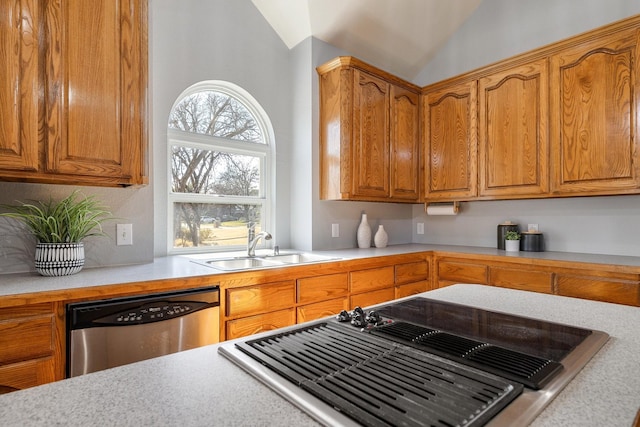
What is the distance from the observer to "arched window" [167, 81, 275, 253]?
2.65 metres

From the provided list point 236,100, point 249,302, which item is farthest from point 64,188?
point 236,100

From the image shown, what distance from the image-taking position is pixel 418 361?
71 centimetres

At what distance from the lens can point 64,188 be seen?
6.34 feet

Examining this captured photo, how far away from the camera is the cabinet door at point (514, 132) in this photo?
2781 mm

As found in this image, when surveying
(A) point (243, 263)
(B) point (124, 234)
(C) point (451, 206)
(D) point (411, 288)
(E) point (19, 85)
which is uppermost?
(E) point (19, 85)

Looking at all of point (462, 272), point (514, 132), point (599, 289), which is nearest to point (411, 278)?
point (462, 272)

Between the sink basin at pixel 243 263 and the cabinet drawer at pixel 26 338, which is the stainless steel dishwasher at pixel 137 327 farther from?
the sink basin at pixel 243 263

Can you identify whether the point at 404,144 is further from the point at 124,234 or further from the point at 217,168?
the point at 124,234

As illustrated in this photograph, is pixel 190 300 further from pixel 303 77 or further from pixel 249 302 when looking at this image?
pixel 303 77

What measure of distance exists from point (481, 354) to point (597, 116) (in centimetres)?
260

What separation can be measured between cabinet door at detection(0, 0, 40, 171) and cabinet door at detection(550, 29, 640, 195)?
A: 3.25m

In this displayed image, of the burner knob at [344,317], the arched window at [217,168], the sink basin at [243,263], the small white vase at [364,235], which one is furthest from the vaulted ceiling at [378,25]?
the burner knob at [344,317]

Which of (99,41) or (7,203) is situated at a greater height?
(99,41)

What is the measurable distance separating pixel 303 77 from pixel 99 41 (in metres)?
1.68
